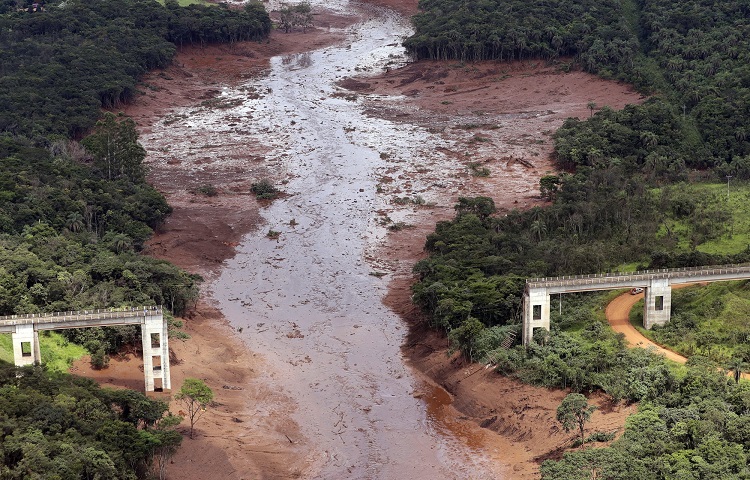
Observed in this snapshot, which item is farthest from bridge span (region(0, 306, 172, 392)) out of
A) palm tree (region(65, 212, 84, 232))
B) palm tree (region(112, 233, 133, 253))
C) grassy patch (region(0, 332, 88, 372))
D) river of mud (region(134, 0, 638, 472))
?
palm tree (region(65, 212, 84, 232))

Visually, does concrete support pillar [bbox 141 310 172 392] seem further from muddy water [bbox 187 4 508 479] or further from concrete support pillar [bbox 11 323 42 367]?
muddy water [bbox 187 4 508 479]

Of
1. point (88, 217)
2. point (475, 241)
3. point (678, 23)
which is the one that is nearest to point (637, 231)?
point (475, 241)

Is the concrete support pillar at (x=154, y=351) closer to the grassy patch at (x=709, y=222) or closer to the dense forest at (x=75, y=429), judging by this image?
the dense forest at (x=75, y=429)

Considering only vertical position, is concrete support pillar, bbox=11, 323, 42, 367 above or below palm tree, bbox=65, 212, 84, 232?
below

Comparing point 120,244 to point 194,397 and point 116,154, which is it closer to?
point 116,154

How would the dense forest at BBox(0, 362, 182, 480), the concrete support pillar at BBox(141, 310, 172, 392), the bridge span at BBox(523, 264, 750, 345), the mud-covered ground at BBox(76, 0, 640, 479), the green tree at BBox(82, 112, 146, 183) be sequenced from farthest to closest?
the green tree at BBox(82, 112, 146, 183)
the bridge span at BBox(523, 264, 750, 345)
the concrete support pillar at BBox(141, 310, 172, 392)
the mud-covered ground at BBox(76, 0, 640, 479)
the dense forest at BBox(0, 362, 182, 480)

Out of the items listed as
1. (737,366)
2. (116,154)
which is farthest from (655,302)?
(116,154)

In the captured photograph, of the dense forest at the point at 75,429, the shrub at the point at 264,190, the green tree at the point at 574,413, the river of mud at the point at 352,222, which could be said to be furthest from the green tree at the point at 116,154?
the green tree at the point at 574,413
